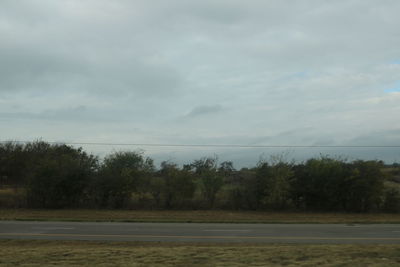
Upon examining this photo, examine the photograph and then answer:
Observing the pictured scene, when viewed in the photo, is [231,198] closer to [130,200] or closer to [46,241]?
[130,200]

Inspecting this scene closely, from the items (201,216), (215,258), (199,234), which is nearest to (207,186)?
(201,216)

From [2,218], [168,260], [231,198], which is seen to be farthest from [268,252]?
[231,198]

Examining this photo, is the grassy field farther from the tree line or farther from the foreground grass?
the foreground grass

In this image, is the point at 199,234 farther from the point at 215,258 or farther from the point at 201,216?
the point at 201,216

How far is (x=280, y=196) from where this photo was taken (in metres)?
31.4

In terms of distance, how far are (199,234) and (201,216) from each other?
9440 millimetres

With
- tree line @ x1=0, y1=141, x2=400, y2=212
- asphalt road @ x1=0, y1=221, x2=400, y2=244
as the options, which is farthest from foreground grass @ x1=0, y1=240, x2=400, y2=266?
tree line @ x1=0, y1=141, x2=400, y2=212

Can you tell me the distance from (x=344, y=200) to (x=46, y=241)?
76.4 ft

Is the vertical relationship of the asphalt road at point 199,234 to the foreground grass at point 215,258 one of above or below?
below

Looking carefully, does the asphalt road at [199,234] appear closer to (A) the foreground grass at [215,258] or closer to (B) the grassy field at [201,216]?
(B) the grassy field at [201,216]

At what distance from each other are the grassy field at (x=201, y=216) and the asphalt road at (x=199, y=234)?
4.19 meters

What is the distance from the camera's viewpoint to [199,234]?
17.9 metres

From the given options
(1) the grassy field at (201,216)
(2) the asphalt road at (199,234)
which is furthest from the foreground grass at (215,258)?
(1) the grassy field at (201,216)

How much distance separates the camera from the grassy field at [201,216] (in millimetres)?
25047
